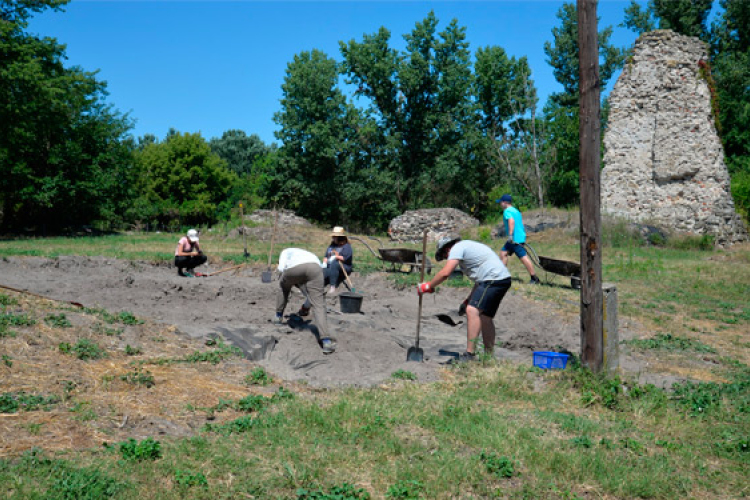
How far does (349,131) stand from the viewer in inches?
1550

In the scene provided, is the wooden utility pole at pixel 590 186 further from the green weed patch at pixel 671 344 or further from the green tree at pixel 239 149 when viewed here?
the green tree at pixel 239 149

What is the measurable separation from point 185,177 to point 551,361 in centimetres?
4495

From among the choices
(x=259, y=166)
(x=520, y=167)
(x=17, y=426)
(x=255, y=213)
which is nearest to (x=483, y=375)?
(x=17, y=426)

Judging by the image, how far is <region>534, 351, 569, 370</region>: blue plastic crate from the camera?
7.16m

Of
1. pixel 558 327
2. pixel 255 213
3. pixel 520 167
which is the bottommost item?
pixel 558 327

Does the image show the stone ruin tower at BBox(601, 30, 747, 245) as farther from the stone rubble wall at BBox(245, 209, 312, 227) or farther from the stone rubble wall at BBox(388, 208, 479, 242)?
the stone rubble wall at BBox(245, 209, 312, 227)

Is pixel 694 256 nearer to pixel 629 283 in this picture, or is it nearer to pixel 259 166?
pixel 629 283

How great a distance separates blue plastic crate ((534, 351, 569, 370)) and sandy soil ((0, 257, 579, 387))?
1.10 metres

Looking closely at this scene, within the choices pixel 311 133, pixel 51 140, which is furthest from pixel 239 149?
pixel 51 140

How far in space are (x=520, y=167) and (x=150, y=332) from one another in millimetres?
31392

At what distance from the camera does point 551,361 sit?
722cm

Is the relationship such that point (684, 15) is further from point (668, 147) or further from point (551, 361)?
point (551, 361)

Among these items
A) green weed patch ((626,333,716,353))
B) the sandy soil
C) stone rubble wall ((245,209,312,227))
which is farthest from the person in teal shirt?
stone rubble wall ((245,209,312,227))

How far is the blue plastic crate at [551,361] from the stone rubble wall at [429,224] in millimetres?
20390
